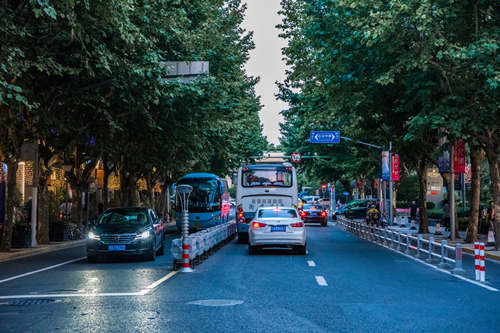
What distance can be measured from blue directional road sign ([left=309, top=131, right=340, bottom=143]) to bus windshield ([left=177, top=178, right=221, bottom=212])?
12.8 m

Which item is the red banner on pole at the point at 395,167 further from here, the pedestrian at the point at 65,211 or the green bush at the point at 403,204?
the green bush at the point at 403,204

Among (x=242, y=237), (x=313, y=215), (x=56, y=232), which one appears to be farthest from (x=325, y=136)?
(x=56, y=232)

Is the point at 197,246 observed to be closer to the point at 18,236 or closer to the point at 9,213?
the point at 9,213

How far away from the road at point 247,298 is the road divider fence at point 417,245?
0.65 meters

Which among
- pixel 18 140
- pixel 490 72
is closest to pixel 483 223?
pixel 490 72

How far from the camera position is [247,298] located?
468 inches

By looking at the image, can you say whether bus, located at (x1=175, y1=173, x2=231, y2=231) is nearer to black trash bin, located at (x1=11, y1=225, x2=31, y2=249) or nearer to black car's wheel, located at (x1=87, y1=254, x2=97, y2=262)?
black trash bin, located at (x1=11, y1=225, x2=31, y2=249)

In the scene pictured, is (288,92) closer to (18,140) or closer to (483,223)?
(483,223)

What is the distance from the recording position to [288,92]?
151ft

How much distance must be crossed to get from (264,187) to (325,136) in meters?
20.6

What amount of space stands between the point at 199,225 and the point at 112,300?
28365 millimetres

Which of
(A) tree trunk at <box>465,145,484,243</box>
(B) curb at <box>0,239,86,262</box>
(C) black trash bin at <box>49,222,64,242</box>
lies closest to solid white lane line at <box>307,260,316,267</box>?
Answer: (B) curb at <box>0,239,86,262</box>

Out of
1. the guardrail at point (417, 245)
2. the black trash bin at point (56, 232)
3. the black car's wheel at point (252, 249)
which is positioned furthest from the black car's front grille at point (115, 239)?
the black trash bin at point (56, 232)

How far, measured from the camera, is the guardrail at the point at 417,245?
719 inches
